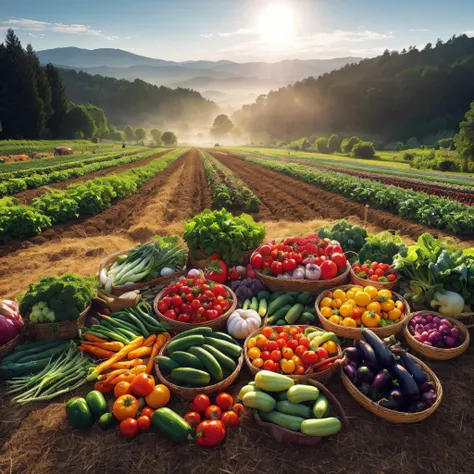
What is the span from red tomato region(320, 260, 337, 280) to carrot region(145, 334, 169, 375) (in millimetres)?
3290

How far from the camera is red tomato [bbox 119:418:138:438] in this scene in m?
→ 4.00

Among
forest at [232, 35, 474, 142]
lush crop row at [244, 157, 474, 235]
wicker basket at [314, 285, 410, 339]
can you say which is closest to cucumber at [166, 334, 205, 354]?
wicker basket at [314, 285, 410, 339]

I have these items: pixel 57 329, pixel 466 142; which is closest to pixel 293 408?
pixel 57 329

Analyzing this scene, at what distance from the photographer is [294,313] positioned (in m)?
6.10

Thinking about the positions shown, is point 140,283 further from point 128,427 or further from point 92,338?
point 128,427

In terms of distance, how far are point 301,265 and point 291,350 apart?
101 inches

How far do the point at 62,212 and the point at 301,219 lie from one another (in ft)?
35.9

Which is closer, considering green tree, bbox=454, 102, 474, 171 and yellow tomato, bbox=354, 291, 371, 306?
yellow tomato, bbox=354, 291, 371, 306

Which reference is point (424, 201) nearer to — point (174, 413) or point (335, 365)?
point (335, 365)

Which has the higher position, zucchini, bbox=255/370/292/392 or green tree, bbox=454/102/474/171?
green tree, bbox=454/102/474/171

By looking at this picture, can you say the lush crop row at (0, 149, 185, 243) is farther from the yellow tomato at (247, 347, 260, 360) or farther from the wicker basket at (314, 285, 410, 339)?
the wicker basket at (314, 285, 410, 339)

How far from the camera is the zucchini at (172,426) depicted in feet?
12.8

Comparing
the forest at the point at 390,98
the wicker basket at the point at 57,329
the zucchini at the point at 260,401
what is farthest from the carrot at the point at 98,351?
the forest at the point at 390,98

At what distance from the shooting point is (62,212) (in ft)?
47.0
